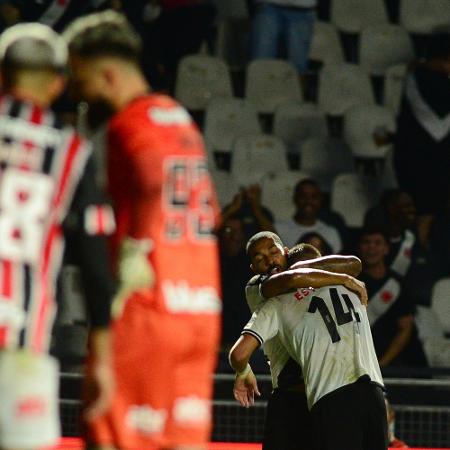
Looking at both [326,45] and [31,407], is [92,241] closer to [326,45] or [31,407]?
[31,407]

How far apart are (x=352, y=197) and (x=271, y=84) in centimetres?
137

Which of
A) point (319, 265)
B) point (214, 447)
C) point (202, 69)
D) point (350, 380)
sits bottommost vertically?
point (214, 447)

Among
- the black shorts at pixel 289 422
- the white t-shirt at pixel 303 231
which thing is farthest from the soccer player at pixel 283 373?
the white t-shirt at pixel 303 231

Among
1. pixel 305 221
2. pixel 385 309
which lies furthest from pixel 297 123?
pixel 385 309

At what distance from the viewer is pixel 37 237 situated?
369cm

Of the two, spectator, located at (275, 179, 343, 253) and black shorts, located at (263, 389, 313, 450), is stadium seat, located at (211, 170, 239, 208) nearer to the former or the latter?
spectator, located at (275, 179, 343, 253)

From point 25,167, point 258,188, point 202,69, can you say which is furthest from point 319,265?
point 202,69

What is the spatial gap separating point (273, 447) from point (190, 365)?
2927 mm

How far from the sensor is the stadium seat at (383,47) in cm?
1229

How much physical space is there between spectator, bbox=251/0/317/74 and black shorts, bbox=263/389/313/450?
5.18 metres

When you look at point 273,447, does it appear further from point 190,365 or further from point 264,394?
point 190,365

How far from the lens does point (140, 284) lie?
393 cm

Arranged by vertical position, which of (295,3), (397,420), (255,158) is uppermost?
(295,3)

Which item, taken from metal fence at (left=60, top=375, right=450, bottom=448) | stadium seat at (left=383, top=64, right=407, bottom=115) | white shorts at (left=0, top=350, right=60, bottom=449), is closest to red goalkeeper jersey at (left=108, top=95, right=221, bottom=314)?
white shorts at (left=0, top=350, right=60, bottom=449)
